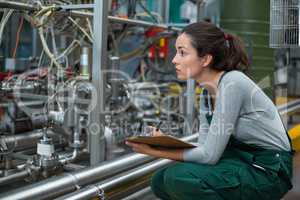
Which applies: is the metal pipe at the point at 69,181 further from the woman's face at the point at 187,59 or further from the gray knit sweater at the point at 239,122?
the woman's face at the point at 187,59

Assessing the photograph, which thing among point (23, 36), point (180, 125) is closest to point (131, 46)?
point (23, 36)

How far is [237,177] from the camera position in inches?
54.8

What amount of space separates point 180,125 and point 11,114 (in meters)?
1.21

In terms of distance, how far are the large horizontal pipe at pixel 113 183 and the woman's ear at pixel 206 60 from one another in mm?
611

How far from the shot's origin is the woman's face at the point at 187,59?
4.98 ft

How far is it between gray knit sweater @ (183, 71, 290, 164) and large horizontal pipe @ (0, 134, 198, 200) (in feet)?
1.46

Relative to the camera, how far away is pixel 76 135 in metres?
2.19

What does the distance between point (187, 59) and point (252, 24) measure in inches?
103

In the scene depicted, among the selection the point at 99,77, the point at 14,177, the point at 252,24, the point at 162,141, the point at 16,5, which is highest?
the point at 252,24

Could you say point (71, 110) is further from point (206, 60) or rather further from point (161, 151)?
point (206, 60)

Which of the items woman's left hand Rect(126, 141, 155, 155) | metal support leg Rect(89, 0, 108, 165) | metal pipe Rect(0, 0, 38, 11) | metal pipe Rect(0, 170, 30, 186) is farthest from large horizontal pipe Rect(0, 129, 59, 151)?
woman's left hand Rect(126, 141, 155, 155)

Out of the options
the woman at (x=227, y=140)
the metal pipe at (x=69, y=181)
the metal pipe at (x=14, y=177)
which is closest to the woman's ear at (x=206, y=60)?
the woman at (x=227, y=140)

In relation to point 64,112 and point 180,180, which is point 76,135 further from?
point 180,180

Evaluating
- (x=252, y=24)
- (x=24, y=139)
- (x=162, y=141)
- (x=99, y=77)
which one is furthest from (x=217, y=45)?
(x=252, y=24)
